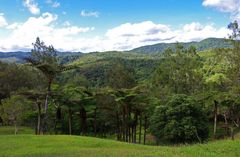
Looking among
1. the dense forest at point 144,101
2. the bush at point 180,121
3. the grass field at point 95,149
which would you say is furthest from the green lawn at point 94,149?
the bush at point 180,121

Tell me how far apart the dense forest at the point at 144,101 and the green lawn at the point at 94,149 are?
1234cm

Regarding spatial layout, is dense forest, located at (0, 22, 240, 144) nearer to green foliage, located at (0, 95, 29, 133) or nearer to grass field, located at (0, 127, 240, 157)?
green foliage, located at (0, 95, 29, 133)

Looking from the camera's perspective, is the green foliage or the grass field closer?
the grass field

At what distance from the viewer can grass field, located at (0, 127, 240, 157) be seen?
18688 mm

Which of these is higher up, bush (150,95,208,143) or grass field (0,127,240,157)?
grass field (0,127,240,157)

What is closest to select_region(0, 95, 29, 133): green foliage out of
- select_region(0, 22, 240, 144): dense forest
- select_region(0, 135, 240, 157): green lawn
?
select_region(0, 22, 240, 144): dense forest

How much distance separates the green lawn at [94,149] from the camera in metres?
18.7

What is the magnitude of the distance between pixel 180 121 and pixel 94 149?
28392 mm

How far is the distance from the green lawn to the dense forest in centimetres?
1234

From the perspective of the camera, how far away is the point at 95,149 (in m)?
22.6

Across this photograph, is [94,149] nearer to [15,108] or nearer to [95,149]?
[95,149]

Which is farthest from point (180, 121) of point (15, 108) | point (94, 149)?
point (94, 149)

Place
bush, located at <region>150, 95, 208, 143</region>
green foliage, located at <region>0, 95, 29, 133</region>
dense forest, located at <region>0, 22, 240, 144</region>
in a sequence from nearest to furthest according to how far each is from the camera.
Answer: dense forest, located at <region>0, 22, 240, 144</region>
bush, located at <region>150, 95, 208, 143</region>
green foliage, located at <region>0, 95, 29, 133</region>

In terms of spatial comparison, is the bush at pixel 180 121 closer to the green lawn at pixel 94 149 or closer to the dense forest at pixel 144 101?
the dense forest at pixel 144 101
